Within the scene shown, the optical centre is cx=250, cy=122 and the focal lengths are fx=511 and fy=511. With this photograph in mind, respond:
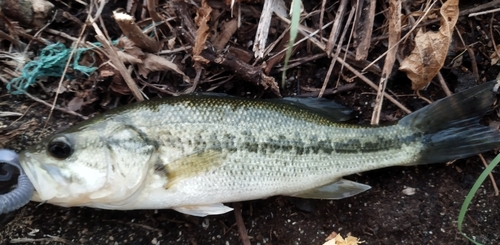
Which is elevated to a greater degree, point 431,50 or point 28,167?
point 431,50

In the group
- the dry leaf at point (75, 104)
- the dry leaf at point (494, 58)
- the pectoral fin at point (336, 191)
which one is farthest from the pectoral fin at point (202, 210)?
the dry leaf at point (494, 58)

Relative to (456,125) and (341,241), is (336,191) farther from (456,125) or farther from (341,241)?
(456,125)

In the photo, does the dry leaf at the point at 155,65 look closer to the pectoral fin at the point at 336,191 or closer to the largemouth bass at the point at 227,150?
the largemouth bass at the point at 227,150

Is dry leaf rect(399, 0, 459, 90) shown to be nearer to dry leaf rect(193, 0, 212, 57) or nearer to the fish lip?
dry leaf rect(193, 0, 212, 57)

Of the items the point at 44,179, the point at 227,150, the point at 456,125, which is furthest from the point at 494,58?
the point at 44,179

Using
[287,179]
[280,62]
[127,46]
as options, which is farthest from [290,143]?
[127,46]
